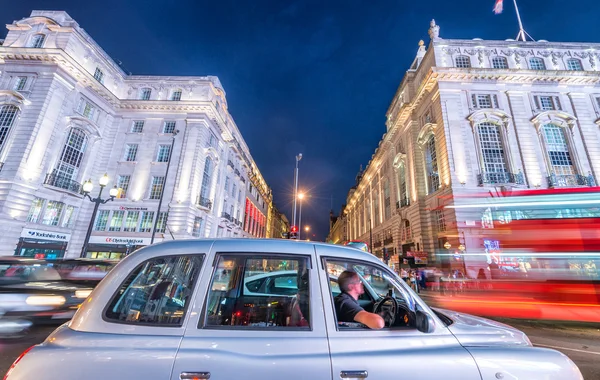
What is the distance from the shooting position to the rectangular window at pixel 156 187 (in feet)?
85.2

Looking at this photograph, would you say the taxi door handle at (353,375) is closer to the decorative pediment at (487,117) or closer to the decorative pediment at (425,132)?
the decorative pediment at (425,132)

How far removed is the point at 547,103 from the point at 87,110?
4628cm

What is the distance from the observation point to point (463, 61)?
25422 millimetres

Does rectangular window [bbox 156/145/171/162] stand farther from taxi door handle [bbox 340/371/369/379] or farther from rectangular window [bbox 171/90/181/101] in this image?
taxi door handle [bbox 340/371/369/379]

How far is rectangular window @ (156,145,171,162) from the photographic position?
27.2 m

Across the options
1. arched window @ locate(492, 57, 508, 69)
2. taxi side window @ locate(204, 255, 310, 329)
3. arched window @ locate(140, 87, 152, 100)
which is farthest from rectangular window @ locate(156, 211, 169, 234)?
arched window @ locate(492, 57, 508, 69)

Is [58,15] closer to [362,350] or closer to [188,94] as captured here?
[188,94]

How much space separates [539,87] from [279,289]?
33.5 m

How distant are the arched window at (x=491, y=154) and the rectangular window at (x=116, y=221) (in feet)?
111

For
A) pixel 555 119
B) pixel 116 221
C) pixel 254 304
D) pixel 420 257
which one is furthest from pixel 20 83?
pixel 555 119

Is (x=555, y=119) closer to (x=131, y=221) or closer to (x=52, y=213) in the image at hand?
(x=131, y=221)

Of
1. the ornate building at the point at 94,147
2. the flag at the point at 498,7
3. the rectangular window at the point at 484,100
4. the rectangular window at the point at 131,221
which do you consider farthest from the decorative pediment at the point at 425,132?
the rectangular window at the point at 131,221

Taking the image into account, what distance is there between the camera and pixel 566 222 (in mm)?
8195

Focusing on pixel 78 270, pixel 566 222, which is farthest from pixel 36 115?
pixel 566 222
